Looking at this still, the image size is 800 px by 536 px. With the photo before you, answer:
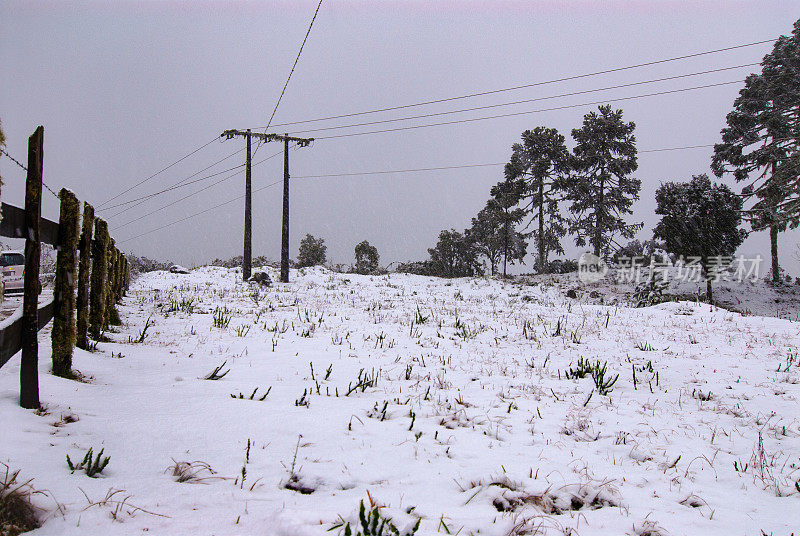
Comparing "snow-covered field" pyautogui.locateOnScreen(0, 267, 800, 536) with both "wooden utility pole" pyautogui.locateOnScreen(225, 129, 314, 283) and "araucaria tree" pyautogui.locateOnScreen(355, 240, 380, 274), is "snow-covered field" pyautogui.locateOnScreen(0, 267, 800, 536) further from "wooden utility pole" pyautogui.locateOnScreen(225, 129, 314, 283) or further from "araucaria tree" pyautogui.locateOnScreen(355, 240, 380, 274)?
"araucaria tree" pyautogui.locateOnScreen(355, 240, 380, 274)

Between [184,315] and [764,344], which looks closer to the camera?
[764,344]

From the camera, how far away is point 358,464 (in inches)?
97.0

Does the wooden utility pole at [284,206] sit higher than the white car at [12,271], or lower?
higher

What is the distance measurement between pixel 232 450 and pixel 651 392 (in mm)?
4077

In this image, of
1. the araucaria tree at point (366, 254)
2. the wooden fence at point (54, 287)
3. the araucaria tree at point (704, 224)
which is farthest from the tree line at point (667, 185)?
the wooden fence at point (54, 287)

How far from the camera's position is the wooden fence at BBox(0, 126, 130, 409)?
2.60 m

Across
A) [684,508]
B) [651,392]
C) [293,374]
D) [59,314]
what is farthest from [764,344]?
[59,314]

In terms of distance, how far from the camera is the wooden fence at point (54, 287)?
260cm

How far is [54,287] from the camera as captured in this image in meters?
3.57

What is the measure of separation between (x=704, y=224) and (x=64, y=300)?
102ft

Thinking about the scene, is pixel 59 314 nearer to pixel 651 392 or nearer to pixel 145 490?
pixel 145 490

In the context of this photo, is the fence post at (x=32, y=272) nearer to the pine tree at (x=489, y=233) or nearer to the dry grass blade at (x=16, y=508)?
the dry grass blade at (x=16, y=508)

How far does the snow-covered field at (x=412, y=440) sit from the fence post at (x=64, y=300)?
0.61 feet

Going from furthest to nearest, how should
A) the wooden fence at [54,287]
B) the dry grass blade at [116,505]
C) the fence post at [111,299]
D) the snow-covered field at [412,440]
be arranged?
the fence post at [111,299]
the wooden fence at [54,287]
the snow-covered field at [412,440]
the dry grass blade at [116,505]
